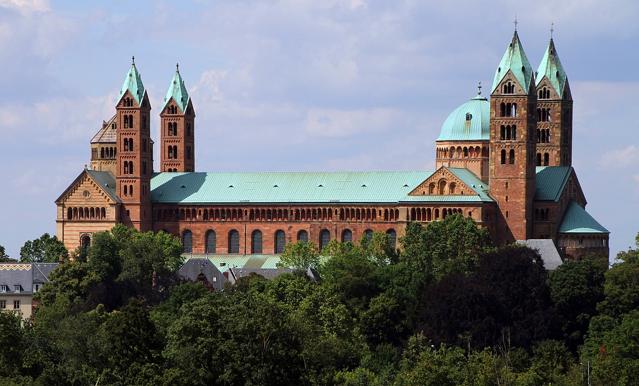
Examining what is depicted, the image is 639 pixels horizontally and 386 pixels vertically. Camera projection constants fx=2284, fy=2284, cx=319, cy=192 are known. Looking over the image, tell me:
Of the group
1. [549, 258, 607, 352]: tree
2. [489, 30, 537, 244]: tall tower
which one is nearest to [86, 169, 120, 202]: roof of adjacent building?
[489, 30, 537, 244]: tall tower

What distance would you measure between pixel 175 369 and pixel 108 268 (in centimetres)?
5325

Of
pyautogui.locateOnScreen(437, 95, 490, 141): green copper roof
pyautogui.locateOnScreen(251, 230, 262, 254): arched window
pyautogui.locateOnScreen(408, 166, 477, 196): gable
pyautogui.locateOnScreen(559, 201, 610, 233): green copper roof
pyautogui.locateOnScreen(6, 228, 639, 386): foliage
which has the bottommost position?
pyautogui.locateOnScreen(6, 228, 639, 386): foliage

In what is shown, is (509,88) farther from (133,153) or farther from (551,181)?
(133,153)

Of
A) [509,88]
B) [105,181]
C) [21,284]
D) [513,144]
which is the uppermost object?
[509,88]

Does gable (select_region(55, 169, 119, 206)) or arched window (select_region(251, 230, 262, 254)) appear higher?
gable (select_region(55, 169, 119, 206))

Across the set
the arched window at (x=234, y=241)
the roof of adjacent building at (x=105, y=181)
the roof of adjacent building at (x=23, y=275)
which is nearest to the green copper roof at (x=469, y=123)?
the arched window at (x=234, y=241)

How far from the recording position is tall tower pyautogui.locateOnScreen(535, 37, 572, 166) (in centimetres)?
18412

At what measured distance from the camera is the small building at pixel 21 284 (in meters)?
158

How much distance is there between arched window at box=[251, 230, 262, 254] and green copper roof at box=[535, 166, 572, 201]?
23477 millimetres

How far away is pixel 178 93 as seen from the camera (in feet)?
652

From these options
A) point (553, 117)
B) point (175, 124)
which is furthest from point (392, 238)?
point (175, 124)

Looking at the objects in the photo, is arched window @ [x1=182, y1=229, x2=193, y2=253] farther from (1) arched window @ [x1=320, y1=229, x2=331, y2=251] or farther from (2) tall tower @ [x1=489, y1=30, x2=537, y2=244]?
(2) tall tower @ [x1=489, y1=30, x2=537, y2=244]

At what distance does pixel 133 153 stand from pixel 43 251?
12473 mm

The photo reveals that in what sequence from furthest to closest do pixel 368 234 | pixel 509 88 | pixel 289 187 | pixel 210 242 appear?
pixel 210 242
pixel 289 187
pixel 368 234
pixel 509 88
